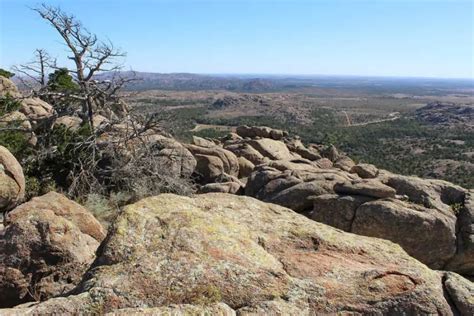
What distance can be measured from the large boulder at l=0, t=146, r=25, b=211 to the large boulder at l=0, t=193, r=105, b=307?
506 centimetres

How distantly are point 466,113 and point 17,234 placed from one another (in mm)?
195437

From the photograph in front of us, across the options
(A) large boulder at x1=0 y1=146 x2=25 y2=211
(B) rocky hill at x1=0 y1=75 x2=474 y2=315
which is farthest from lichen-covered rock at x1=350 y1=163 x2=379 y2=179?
(A) large boulder at x1=0 y1=146 x2=25 y2=211

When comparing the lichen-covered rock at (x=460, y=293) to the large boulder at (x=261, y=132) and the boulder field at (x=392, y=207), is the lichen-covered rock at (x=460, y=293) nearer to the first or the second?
the boulder field at (x=392, y=207)

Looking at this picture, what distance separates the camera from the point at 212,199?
328 inches

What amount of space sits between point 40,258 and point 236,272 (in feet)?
14.5

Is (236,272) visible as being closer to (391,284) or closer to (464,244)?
(391,284)

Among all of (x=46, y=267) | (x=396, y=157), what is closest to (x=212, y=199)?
(x=46, y=267)

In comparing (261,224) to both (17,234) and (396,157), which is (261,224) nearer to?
(17,234)

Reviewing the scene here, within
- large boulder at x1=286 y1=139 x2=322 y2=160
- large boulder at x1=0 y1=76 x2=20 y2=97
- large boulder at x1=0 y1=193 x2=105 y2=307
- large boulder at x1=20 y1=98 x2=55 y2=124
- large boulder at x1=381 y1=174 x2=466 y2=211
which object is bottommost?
large boulder at x1=286 y1=139 x2=322 y2=160

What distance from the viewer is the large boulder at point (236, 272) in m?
5.22

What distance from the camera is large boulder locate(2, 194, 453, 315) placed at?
522 cm

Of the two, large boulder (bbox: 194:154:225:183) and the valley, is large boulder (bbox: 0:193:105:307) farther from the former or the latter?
large boulder (bbox: 194:154:225:183)

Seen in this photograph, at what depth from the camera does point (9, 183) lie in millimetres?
12930

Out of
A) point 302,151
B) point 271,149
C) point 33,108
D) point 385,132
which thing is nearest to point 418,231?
point 271,149
